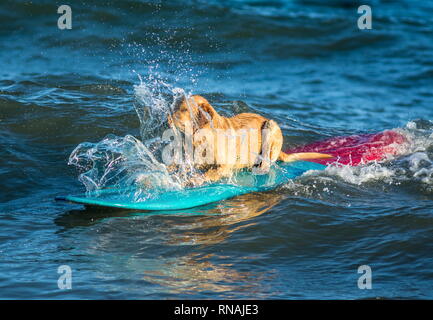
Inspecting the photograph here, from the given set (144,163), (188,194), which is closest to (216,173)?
(188,194)

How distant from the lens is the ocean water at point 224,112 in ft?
15.9

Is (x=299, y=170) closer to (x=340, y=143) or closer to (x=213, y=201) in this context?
(x=213, y=201)

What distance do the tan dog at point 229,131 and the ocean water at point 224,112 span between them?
1.37 ft

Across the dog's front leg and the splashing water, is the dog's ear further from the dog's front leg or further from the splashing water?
the dog's front leg

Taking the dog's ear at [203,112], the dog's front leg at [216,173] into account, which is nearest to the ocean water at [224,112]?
the dog's front leg at [216,173]

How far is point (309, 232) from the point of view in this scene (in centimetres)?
570

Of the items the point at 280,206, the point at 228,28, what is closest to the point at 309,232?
the point at 280,206

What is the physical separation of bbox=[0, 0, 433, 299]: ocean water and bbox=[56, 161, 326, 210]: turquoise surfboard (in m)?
0.09

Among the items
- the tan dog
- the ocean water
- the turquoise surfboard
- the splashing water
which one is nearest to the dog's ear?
the tan dog

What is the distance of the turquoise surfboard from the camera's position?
19.0 ft

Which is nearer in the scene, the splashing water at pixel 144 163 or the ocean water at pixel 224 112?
A: the ocean water at pixel 224 112

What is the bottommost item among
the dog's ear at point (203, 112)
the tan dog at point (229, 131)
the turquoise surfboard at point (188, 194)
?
the turquoise surfboard at point (188, 194)

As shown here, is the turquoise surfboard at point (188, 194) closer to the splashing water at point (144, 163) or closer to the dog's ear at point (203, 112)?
the splashing water at point (144, 163)

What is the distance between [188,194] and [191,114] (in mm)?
840
